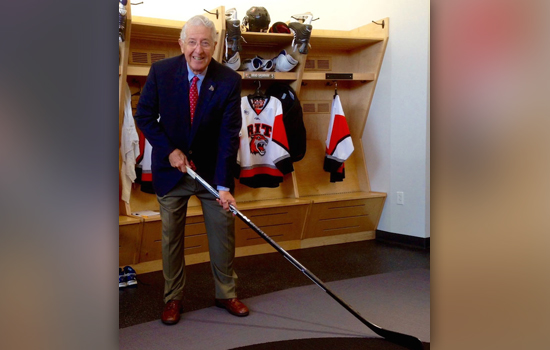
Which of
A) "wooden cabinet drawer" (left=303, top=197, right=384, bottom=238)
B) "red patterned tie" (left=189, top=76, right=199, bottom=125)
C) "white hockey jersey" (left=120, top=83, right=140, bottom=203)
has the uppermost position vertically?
"red patterned tie" (left=189, top=76, right=199, bottom=125)

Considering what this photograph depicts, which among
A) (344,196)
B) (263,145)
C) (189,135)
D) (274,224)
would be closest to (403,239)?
(344,196)

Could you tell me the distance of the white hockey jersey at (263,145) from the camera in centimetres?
361

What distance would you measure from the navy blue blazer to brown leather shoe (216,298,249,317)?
546mm

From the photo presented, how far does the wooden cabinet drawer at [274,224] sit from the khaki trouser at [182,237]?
75cm

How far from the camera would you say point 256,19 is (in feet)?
11.7

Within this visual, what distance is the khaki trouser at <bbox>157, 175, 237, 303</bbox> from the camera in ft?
7.61

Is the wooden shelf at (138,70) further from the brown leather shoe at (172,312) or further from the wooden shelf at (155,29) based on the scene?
the brown leather shoe at (172,312)

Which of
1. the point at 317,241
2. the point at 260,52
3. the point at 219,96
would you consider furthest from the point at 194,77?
the point at 260,52

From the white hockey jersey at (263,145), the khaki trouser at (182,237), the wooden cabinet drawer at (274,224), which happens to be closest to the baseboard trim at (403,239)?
the wooden cabinet drawer at (274,224)

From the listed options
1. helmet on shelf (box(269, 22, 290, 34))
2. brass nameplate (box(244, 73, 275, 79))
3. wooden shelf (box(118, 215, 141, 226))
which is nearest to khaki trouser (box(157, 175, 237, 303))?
wooden shelf (box(118, 215, 141, 226))

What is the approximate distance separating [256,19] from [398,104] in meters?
1.14

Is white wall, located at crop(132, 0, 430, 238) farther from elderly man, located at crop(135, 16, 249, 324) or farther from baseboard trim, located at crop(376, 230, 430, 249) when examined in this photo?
elderly man, located at crop(135, 16, 249, 324)

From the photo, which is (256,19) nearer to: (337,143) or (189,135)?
(337,143)
